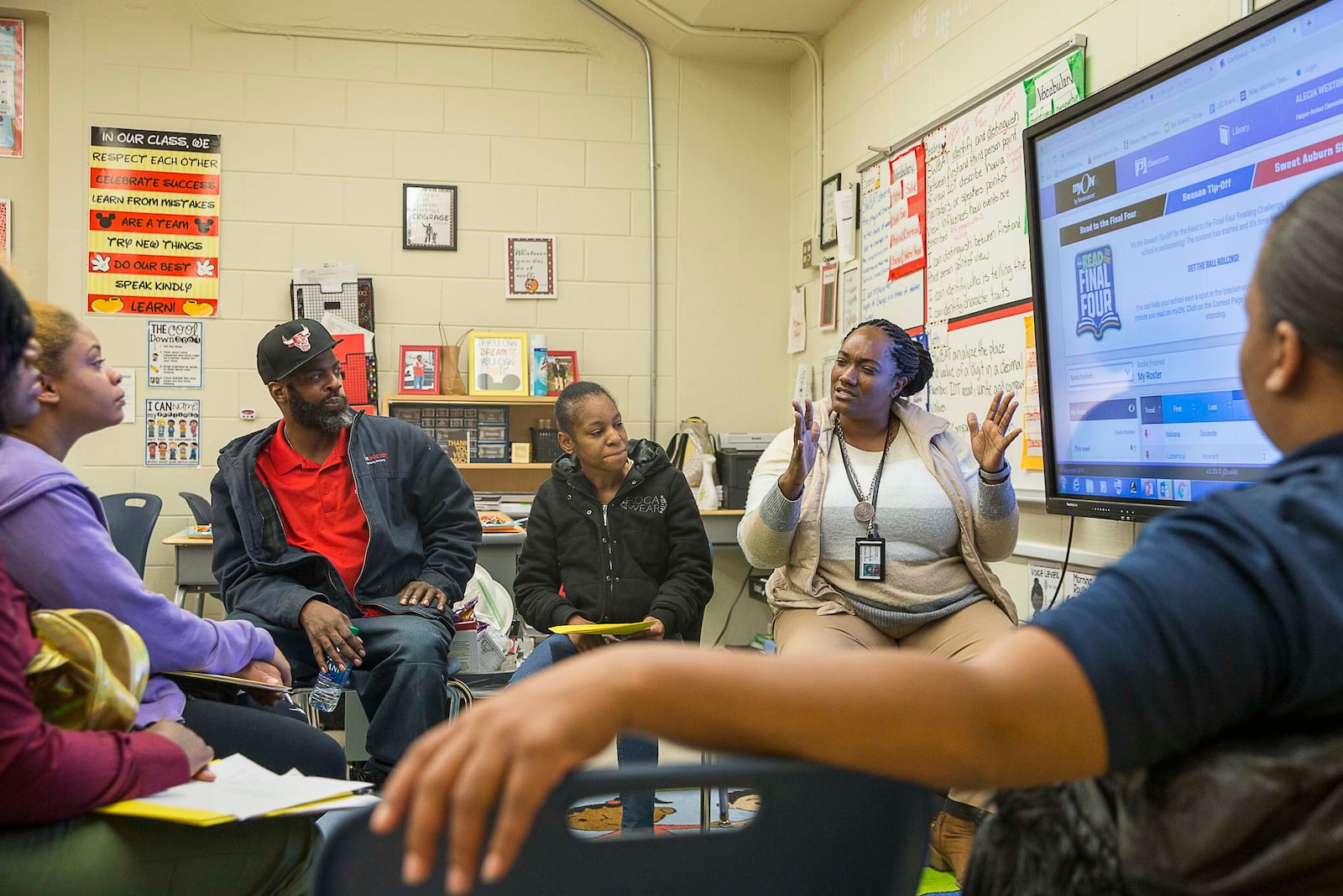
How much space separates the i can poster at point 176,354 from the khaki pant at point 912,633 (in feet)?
10.9

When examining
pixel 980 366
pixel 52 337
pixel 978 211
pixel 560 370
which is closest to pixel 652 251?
pixel 560 370

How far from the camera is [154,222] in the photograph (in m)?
4.78

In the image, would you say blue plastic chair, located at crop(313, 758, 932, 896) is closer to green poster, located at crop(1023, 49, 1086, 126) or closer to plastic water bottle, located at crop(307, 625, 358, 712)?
plastic water bottle, located at crop(307, 625, 358, 712)

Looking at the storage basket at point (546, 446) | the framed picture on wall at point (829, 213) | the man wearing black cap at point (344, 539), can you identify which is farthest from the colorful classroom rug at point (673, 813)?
the framed picture on wall at point (829, 213)

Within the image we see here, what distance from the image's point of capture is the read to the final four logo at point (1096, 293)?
2.59 meters

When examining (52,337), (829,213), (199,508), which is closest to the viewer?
(52,337)

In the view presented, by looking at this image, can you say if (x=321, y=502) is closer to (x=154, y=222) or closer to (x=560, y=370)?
(x=560, y=370)

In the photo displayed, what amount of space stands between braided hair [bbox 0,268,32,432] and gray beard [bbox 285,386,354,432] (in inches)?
66.0

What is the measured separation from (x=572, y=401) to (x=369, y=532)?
66cm

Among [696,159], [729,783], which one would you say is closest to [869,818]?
[729,783]

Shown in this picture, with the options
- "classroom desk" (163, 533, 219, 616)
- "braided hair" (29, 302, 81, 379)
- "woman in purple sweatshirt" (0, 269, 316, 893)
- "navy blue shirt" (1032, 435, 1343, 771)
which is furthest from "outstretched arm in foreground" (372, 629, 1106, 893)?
"classroom desk" (163, 533, 219, 616)

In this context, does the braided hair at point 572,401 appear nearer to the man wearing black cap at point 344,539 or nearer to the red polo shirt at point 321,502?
the man wearing black cap at point 344,539

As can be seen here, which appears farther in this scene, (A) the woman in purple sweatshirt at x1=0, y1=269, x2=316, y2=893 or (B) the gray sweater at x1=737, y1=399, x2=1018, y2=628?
(B) the gray sweater at x1=737, y1=399, x2=1018, y2=628

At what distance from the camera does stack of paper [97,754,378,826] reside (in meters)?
1.19
